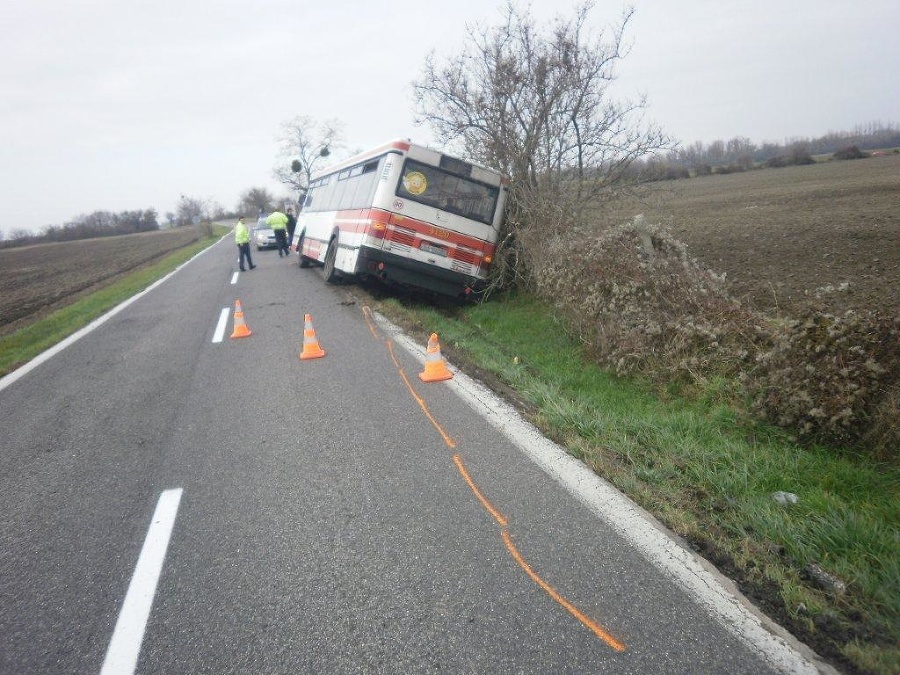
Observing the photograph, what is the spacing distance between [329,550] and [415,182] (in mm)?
7867

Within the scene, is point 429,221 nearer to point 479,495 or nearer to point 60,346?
point 60,346

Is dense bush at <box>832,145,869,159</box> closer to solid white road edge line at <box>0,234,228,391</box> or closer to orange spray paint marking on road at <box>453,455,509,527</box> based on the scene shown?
solid white road edge line at <box>0,234,228,391</box>

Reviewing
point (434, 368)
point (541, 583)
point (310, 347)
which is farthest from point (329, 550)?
point (310, 347)

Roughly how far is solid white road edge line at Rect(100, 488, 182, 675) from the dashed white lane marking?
534 cm

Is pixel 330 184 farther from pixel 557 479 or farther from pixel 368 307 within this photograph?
pixel 557 479

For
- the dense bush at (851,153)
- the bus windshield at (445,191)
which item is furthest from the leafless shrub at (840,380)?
the dense bush at (851,153)

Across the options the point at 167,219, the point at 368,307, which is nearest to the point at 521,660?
the point at 368,307

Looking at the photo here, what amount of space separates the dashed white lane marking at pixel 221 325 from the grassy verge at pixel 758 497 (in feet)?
16.5

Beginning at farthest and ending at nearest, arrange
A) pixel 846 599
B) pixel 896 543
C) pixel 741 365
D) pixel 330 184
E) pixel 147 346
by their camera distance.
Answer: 1. pixel 330 184
2. pixel 147 346
3. pixel 741 365
4. pixel 896 543
5. pixel 846 599

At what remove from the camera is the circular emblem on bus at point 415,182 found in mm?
10016

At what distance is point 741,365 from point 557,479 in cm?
242

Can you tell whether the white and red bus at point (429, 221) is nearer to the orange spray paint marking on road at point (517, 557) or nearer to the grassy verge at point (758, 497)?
the grassy verge at point (758, 497)

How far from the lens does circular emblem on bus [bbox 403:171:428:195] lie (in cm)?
1002

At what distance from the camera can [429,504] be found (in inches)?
147
